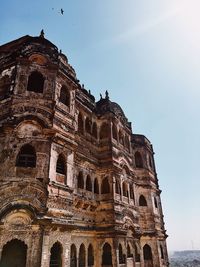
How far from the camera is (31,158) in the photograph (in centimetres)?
1116

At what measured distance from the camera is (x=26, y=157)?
1109 cm

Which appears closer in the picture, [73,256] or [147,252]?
[73,256]

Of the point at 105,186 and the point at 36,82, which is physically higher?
the point at 36,82

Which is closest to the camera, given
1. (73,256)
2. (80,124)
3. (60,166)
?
(60,166)

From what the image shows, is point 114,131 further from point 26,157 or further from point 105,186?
point 26,157

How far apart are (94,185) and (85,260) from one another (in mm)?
4411

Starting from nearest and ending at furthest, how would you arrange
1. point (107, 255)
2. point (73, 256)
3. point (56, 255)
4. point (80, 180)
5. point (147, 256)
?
point (56, 255)
point (73, 256)
point (107, 255)
point (80, 180)
point (147, 256)

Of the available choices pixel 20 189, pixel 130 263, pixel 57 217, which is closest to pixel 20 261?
pixel 57 217

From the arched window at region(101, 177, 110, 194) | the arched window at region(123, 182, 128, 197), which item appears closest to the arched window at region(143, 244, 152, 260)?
the arched window at region(123, 182, 128, 197)

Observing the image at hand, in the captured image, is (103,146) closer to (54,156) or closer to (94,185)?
(94,185)

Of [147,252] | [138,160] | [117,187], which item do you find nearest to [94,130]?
[117,187]

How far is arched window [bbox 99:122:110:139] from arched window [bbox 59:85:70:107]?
452 cm

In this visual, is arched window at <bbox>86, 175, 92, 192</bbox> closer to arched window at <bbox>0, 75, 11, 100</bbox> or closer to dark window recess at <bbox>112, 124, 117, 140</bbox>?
dark window recess at <bbox>112, 124, 117, 140</bbox>

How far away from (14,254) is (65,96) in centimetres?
855
